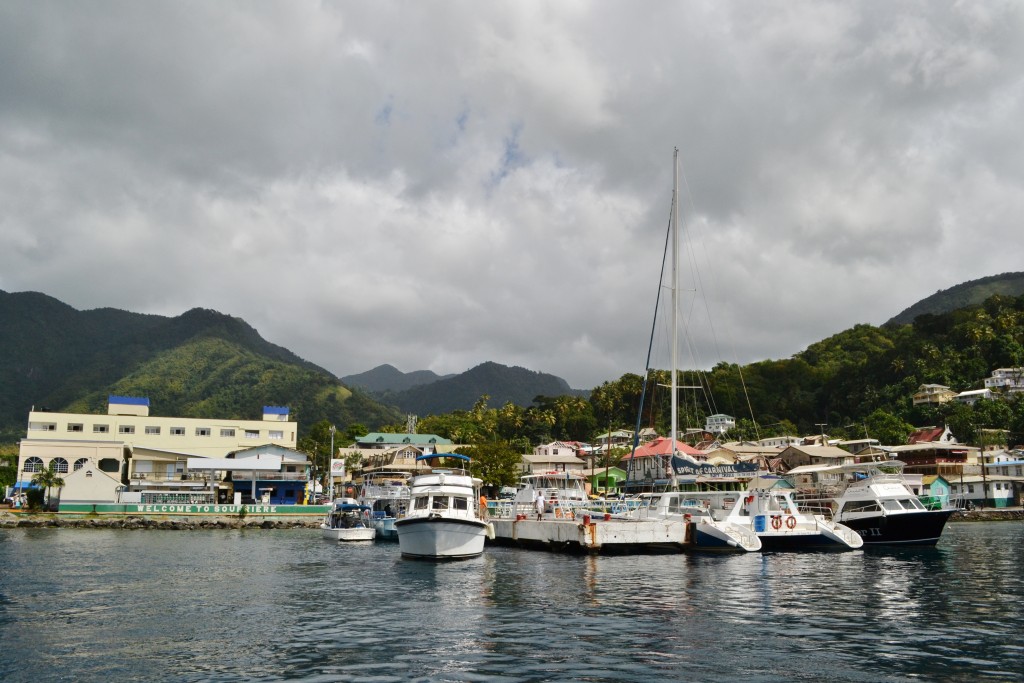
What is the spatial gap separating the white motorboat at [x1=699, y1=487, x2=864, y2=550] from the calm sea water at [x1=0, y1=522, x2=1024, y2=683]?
15.6ft

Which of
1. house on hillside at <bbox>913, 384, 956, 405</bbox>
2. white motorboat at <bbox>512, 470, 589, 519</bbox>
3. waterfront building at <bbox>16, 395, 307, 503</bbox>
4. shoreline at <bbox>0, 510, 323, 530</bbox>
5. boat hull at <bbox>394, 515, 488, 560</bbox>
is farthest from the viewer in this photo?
house on hillside at <bbox>913, 384, 956, 405</bbox>

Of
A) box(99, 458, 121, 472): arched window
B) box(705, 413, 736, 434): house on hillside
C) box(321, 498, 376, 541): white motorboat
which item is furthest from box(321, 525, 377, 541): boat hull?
box(705, 413, 736, 434): house on hillside

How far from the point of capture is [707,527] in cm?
4288

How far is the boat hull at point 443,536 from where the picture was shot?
120ft

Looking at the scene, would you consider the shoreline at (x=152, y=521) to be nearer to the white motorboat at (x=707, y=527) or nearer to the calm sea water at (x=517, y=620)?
the calm sea water at (x=517, y=620)

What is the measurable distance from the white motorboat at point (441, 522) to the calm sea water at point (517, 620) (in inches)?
39.1

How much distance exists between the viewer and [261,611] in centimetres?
2344

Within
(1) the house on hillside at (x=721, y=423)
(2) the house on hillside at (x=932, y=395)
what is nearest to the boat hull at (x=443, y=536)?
(2) the house on hillside at (x=932, y=395)

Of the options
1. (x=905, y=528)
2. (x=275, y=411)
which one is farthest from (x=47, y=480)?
(x=905, y=528)

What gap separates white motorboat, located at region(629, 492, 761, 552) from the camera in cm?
4231

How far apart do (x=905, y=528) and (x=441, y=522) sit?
29252 millimetres

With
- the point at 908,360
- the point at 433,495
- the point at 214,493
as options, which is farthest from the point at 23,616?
the point at 908,360

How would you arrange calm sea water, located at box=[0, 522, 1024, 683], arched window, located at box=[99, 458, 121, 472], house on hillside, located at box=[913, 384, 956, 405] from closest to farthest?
1. calm sea water, located at box=[0, 522, 1024, 683]
2. arched window, located at box=[99, 458, 121, 472]
3. house on hillside, located at box=[913, 384, 956, 405]

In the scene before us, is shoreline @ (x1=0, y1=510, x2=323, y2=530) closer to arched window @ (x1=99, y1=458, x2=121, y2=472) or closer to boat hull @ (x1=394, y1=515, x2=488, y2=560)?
arched window @ (x1=99, y1=458, x2=121, y2=472)
